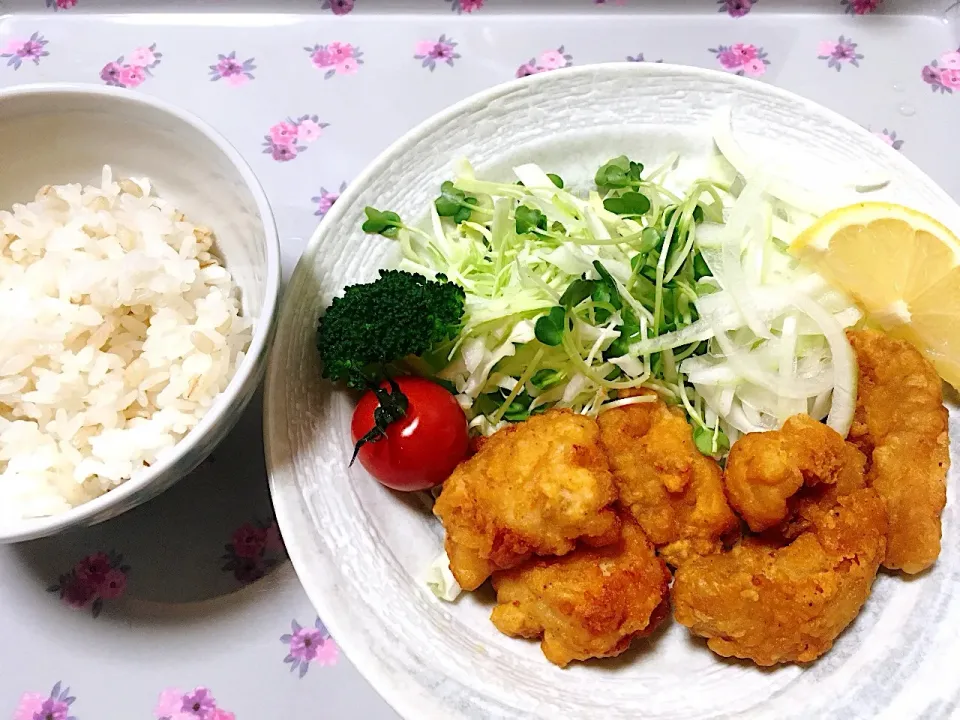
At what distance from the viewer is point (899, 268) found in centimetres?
164

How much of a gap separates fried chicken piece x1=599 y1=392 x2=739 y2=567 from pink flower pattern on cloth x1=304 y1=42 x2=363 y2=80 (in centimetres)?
140

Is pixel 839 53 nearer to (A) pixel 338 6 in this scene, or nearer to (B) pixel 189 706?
(A) pixel 338 6

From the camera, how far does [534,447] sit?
1.52m

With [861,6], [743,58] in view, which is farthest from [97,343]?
[861,6]

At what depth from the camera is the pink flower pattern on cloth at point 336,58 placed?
2264 millimetres

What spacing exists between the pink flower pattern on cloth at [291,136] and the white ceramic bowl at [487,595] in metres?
0.46

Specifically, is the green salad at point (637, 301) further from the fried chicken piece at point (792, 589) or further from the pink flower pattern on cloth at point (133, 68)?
the pink flower pattern on cloth at point (133, 68)

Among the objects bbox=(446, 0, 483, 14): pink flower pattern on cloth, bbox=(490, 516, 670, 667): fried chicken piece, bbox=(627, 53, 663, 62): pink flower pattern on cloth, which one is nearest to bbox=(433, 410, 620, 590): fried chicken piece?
bbox=(490, 516, 670, 667): fried chicken piece

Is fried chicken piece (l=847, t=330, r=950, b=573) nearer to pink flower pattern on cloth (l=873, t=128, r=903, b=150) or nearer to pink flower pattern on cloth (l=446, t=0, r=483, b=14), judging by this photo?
pink flower pattern on cloth (l=873, t=128, r=903, b=150)

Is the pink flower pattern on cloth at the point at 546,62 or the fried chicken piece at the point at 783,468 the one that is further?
the pink flower pattern on cloth at the point at 546,62

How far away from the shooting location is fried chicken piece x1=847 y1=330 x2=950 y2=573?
4.97ft

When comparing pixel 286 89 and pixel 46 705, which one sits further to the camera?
pixel 286 89

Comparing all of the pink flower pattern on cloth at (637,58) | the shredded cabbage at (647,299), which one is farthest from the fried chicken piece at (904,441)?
the pink flower pattern on cloth at (637,58)

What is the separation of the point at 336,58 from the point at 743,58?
48.4 inches
